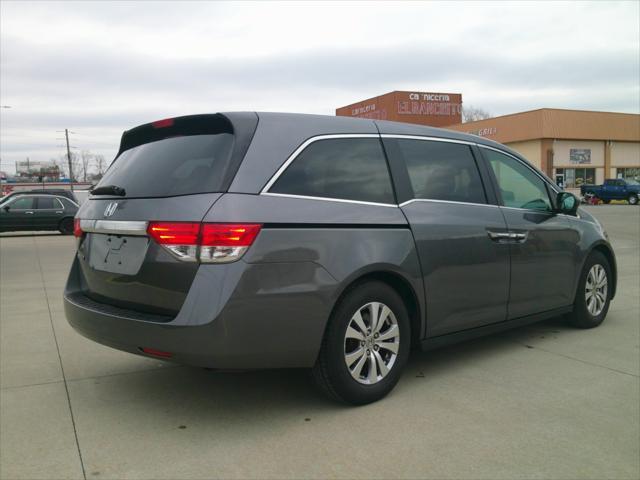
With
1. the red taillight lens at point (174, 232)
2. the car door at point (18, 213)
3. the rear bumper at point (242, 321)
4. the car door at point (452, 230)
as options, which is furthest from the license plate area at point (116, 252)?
the car door at point (18, 213)

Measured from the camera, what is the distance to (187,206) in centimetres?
315

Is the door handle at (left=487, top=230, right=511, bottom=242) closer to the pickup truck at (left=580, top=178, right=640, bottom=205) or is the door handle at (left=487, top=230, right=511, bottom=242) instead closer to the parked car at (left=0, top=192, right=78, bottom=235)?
the parked car at (left=0, top=192, right=78, bottom=235)

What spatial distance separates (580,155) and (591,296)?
149 feet

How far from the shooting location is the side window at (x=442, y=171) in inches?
163

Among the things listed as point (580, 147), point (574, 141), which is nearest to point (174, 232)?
point (574, 141)

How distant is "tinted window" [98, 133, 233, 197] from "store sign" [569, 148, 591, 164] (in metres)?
47.5

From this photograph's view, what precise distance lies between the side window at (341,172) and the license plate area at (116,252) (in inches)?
32.1

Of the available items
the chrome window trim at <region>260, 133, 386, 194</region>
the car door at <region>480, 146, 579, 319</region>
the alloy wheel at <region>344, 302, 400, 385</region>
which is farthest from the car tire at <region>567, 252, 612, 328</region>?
the chrome window trim at <region>260, 133, 386, 194</region>

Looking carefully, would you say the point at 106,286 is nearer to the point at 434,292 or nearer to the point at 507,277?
the point at 434,292

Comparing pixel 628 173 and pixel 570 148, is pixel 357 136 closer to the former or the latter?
pixel 570 148

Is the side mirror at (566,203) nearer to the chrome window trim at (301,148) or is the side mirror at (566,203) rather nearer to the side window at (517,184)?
the side window at (517,184)

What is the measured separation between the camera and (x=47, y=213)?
1955 cm

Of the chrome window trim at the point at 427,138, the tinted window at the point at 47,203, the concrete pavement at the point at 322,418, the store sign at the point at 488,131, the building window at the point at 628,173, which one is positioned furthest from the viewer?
the building window at the point at 628,173

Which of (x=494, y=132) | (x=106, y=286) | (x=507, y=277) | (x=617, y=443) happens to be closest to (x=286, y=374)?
(x=106, y=286)
